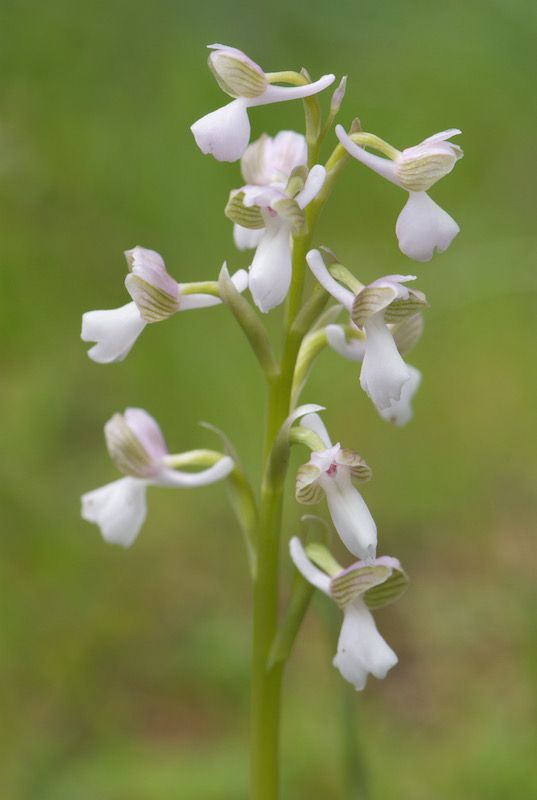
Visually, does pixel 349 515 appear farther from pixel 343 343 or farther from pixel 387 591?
pixel 343 343

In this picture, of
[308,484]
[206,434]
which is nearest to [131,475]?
[308,484]

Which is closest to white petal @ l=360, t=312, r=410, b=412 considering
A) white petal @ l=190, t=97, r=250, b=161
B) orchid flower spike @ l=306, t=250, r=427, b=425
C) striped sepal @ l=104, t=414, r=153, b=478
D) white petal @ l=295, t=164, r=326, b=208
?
orchid flower spike @ l=306, t=250, r=427, b=425

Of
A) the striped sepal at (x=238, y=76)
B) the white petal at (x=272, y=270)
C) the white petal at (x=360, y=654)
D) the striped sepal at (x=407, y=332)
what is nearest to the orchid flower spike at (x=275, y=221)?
the white petal at (x=272, y=270)

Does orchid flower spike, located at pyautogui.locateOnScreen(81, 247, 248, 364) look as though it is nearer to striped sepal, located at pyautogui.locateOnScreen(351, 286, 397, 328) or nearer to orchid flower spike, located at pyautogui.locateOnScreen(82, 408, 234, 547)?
orchid flower spike, located at pyautogui.locateOnScreen(82, 408, 234, 547)

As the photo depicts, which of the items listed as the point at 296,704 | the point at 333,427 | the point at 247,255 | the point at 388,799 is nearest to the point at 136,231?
the point at 247,255

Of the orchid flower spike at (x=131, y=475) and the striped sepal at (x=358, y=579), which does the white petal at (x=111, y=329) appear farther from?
the striped sepal at (x=358, y=579)

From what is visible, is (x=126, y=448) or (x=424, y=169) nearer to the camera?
(x=424, y=169)

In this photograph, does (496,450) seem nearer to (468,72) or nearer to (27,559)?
(27,559)
